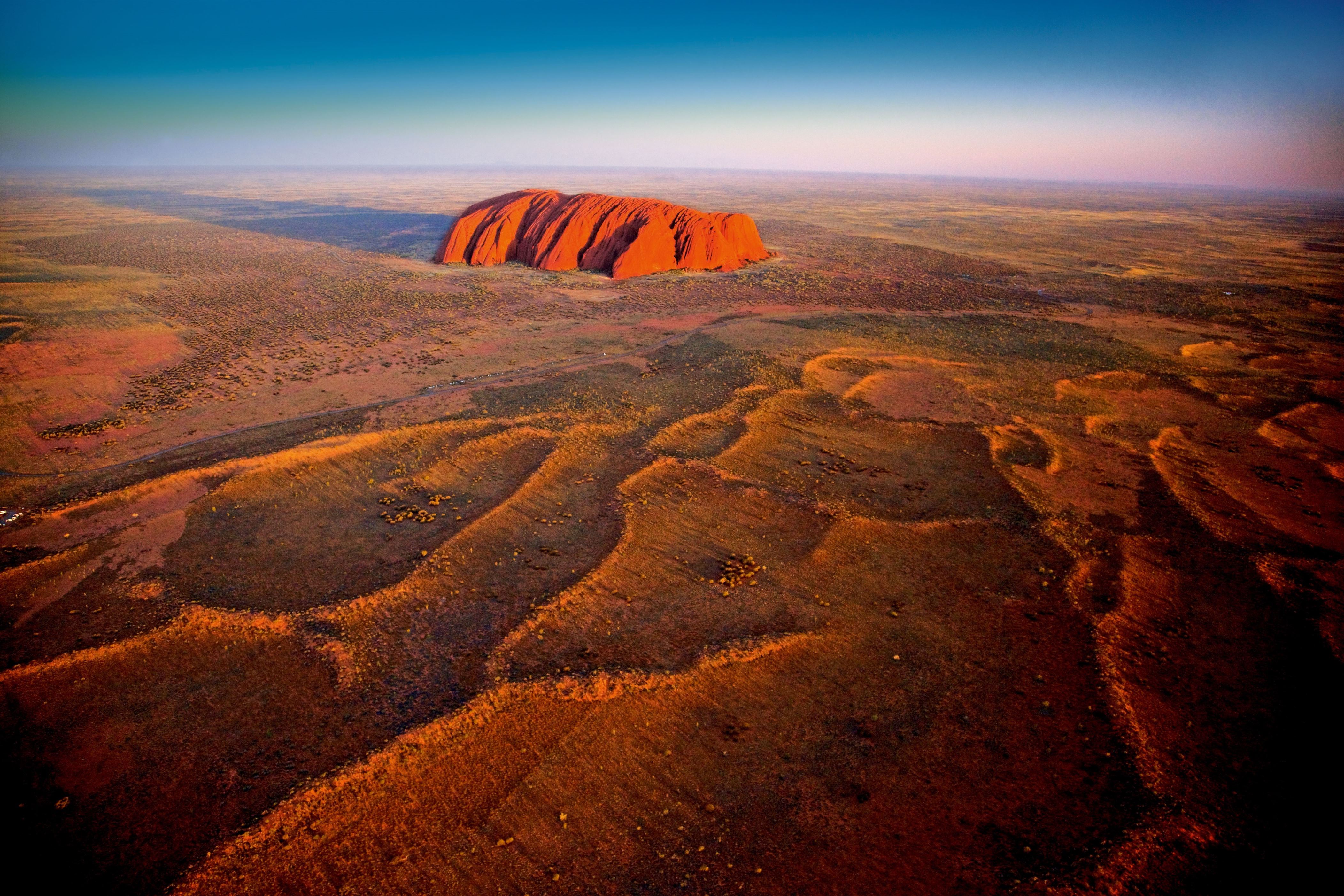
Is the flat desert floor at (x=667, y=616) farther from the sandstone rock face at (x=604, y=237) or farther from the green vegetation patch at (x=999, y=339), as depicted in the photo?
the sandstone rock face at (x=604, y=237)

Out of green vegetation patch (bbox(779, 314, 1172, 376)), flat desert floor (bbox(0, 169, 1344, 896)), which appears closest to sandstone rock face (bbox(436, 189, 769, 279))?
green vegetation patch (bbox(779, 314, 1172, 376))

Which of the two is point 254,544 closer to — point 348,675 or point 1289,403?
point 348,675

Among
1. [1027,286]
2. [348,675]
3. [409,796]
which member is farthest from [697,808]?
[1027,286]

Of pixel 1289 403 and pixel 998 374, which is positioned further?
pixel 998 374

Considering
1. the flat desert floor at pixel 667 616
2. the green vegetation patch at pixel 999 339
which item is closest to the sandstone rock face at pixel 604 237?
the green vegetation patch at pixel 999 339

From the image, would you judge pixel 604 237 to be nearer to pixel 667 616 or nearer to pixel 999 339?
pixel 999 339

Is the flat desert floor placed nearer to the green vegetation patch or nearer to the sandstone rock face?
the green vegetation patch
